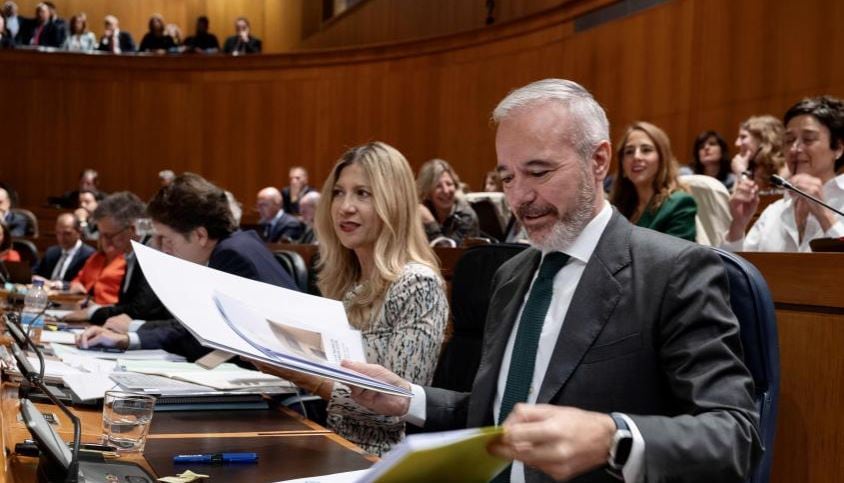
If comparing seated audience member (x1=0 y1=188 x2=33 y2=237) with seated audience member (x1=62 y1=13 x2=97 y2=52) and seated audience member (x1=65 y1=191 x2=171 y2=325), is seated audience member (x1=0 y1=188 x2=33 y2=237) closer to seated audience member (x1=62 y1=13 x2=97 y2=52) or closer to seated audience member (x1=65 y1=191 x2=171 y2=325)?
seated audience member (x1=62 y1=13 x2=97 y2=52)

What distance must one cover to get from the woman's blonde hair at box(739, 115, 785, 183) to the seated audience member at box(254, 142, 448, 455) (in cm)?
260

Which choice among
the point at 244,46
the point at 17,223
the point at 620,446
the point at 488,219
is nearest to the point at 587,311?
the point at 620,446

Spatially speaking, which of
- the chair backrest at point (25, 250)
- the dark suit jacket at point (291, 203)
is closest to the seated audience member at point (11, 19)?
the dark suit jacket at point (291, 203)

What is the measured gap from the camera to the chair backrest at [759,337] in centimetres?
136

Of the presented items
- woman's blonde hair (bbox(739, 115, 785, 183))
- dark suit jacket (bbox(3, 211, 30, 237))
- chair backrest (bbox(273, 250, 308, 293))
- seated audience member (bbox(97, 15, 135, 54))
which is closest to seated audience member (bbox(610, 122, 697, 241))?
woman's blonde hair (bbox(739, 115, 785, 183))

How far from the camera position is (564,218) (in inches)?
58.4

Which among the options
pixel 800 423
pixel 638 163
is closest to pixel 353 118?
pixel 638 163

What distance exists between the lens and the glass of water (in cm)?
153

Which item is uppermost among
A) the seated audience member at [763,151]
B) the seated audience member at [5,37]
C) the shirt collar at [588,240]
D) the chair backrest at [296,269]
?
the seated audience member at [5,37]

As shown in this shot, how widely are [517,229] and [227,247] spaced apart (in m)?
2.72

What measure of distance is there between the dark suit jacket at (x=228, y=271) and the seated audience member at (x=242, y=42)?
10.3 meters

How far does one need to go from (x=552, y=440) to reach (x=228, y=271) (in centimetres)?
214

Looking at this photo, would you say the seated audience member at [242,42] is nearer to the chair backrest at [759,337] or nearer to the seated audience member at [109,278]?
the seated audience member at [109,278]

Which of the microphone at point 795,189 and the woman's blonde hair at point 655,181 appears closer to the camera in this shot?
the microphone at point 795,189
